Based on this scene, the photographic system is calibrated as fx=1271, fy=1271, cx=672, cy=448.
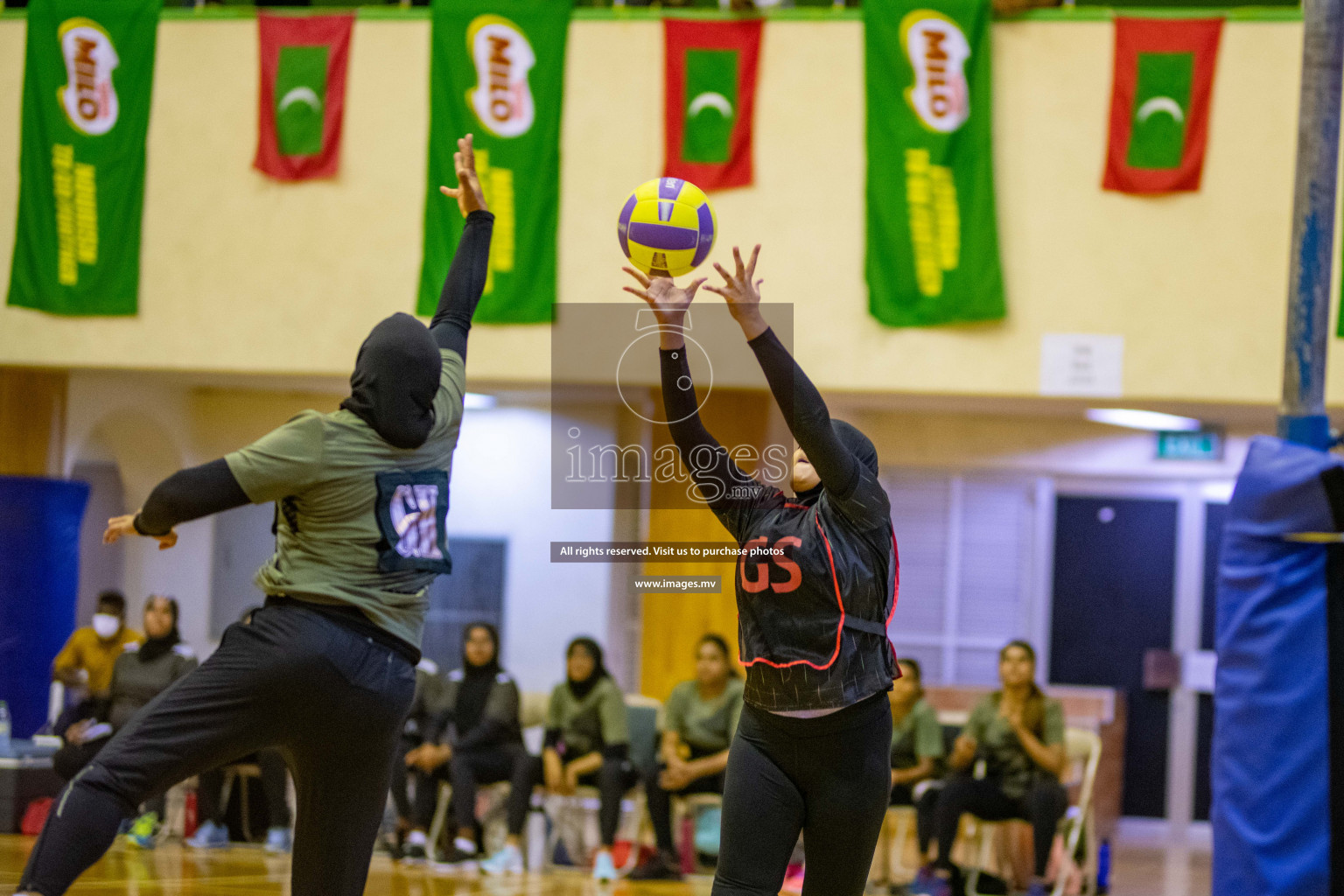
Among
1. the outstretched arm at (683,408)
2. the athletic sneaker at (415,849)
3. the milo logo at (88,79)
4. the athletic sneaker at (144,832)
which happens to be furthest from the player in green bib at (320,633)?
the milo logo at (88,79)

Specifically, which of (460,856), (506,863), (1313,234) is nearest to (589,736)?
(506,863)

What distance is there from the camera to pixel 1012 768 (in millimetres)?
7062

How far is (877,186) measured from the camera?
24.2ft

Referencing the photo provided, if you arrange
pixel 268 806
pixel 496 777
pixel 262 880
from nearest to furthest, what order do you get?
pixel 262 880 → pixel 496 777 → pixel 268 806

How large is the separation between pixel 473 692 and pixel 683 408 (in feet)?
16.5

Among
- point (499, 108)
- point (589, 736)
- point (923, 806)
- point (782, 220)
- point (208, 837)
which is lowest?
point (208, 837)

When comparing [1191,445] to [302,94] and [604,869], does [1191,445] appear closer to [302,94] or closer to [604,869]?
[604,869]

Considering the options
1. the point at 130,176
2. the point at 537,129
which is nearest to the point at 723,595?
the point at 537,129

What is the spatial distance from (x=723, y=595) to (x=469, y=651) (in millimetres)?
1892

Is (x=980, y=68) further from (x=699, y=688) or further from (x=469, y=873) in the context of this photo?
(x=469, y=873)

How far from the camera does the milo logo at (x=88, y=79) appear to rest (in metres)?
8.02

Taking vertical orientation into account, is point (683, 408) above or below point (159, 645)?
above

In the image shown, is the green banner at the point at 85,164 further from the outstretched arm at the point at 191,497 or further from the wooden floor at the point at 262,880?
the outstretched arm at the point at 191,497

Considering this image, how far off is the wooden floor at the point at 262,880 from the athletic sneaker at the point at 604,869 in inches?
2.8
